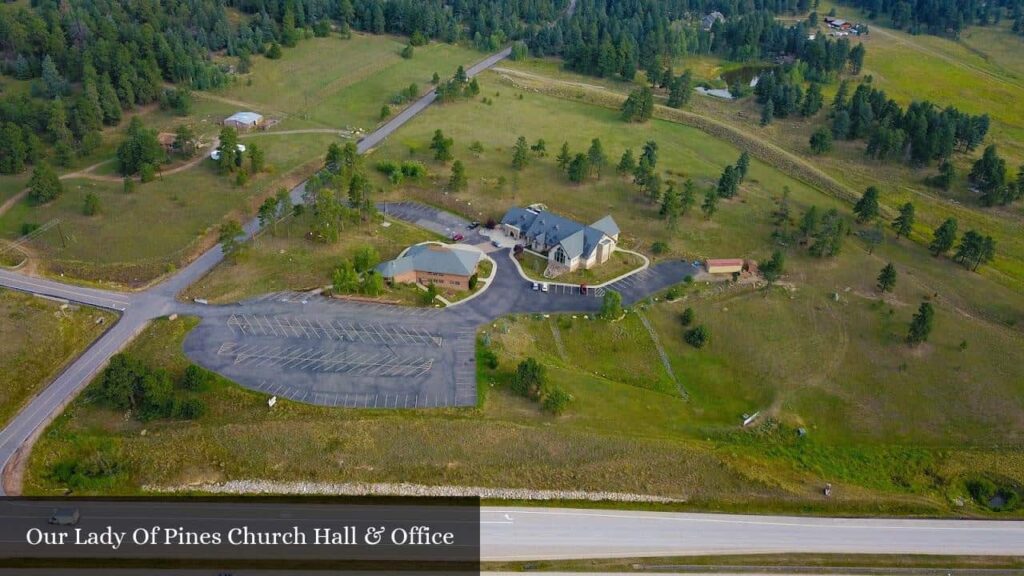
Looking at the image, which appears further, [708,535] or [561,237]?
[561,237]

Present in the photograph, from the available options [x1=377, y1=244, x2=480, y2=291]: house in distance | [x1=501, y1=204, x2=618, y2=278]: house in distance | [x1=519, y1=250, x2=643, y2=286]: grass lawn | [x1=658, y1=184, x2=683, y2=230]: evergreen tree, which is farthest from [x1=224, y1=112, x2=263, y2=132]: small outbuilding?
[x1=658, y1=184, x2=683, y2=230]: evergreen tree

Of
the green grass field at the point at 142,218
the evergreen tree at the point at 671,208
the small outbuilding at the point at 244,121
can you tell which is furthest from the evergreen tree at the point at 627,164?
the small outbuilding at the point at 244,121

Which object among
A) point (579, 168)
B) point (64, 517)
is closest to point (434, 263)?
point (579, 168)

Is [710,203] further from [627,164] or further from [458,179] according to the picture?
[458,179]

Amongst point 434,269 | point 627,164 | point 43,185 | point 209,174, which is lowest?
point 434,269

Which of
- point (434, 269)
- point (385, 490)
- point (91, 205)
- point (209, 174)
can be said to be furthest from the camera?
point (209, 174)
